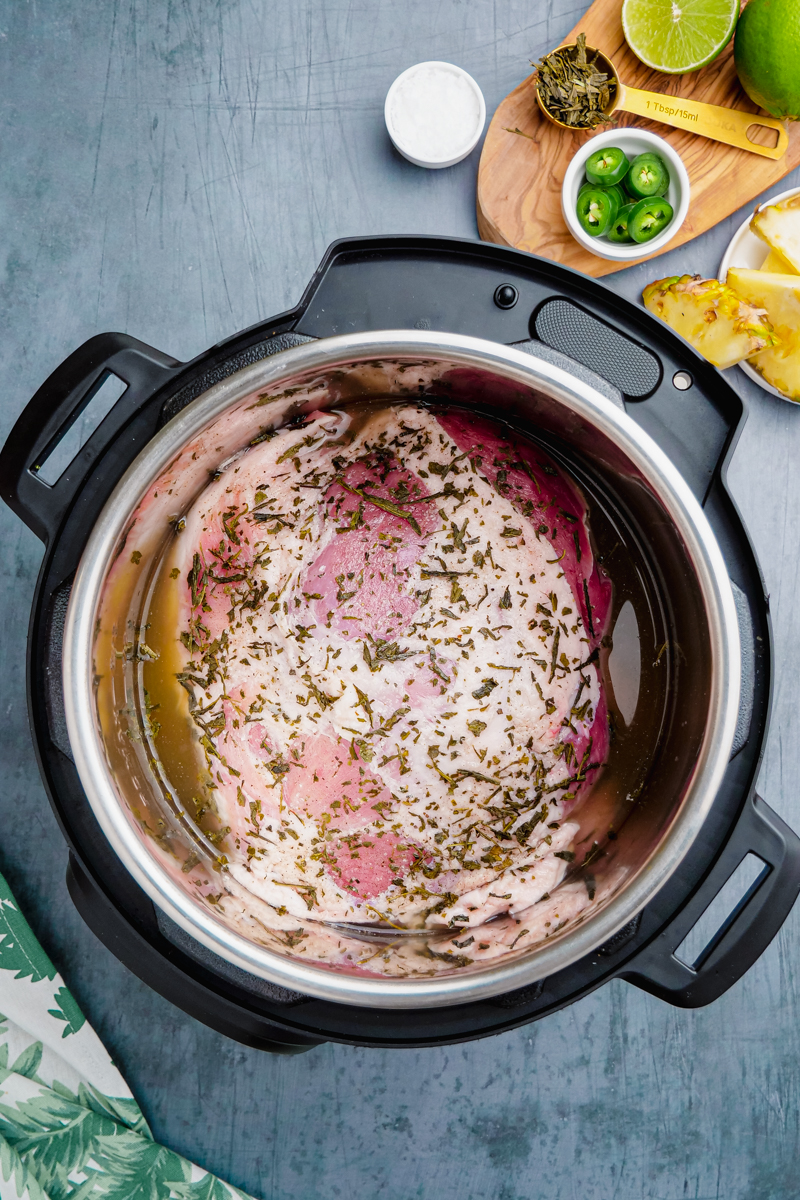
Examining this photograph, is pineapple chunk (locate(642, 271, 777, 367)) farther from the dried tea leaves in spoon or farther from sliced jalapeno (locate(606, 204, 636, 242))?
the dried tea leaves in spoon

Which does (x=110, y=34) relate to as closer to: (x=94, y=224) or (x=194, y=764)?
(x=94, y=224)

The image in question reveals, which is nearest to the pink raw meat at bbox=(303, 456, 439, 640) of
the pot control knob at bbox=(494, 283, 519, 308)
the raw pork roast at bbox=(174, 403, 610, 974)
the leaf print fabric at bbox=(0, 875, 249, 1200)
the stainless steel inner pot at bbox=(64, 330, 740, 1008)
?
the raw pork roast at bbox=(174, 403, 610, 974)

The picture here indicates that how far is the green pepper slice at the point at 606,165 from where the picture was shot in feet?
4.01

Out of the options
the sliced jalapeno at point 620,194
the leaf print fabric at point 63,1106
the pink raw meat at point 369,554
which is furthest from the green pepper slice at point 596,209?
the leaf print fabric at point 63,1106

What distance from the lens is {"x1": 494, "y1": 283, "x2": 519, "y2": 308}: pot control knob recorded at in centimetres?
93

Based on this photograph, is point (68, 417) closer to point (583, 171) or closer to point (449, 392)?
point (449, 392)

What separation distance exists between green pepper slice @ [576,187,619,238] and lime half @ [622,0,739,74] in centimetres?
21

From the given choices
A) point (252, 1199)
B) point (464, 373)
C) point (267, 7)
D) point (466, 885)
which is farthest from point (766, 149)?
point (252, 1199)

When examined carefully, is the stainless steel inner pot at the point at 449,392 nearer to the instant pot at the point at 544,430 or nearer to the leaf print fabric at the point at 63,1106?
the instant pot at the point at 544,430

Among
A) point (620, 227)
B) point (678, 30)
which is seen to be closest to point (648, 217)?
point (620, 227)

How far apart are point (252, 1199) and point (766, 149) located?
188 cm

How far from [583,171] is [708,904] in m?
1.09

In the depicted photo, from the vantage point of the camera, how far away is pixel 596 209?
1.24m

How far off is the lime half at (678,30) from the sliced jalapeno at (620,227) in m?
0.22
